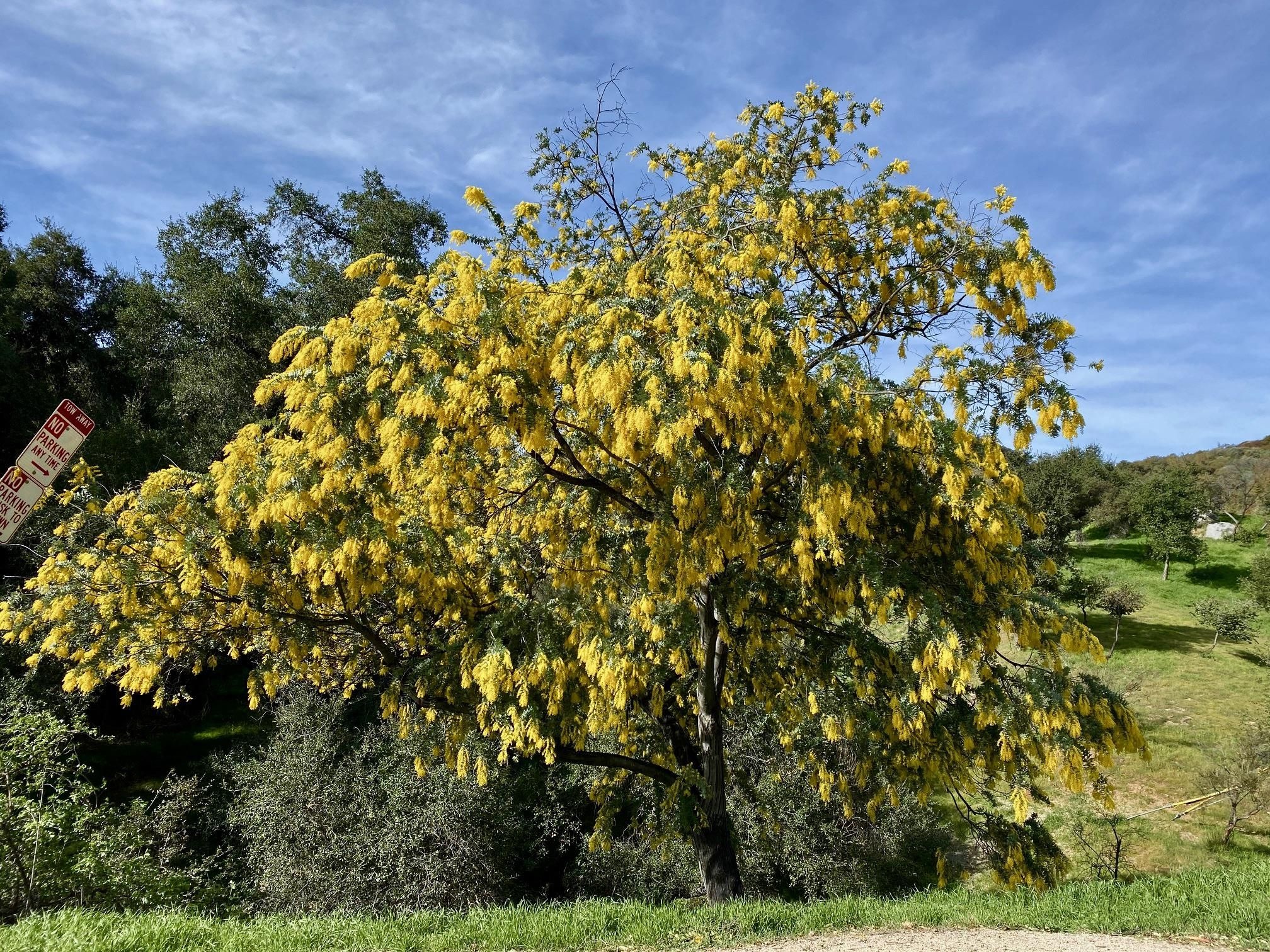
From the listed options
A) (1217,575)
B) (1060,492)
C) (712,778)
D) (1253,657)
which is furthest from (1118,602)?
(712,778)

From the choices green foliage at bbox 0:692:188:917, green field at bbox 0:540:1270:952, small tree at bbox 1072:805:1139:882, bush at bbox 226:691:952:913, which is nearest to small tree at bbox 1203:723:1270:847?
small tree at bbox 1072:805:1139:882

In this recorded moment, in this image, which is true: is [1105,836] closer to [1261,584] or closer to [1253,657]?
[1253,657]

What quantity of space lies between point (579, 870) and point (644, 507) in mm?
7612

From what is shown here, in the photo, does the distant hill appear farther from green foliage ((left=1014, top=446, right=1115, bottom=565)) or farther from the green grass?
the green grass

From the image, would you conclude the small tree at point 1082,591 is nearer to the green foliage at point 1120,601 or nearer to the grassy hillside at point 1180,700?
the green foliage at point 1120,601

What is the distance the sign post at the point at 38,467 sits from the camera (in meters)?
5.02

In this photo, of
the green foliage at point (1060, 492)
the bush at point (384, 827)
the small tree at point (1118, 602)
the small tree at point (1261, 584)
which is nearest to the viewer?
the bush at point (384, 827)

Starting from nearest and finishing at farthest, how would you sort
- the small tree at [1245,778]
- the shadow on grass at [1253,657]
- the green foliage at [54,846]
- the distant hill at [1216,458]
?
the green foliage at [54,846] → the small tree at [1245,778] → the shadow on grass at [1253,657] → the distant hill at [1216,458]

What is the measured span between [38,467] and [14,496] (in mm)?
239

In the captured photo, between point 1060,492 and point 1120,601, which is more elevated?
point 1060,492

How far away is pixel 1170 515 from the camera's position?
85.6ft

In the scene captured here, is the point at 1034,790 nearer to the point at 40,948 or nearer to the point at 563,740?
the point at 563,740

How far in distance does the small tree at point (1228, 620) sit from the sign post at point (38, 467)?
2434 cm

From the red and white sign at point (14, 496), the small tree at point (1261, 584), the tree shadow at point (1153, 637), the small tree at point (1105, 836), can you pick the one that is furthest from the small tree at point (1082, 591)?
the red and white sign at point (14, 496)
